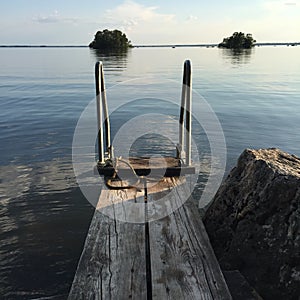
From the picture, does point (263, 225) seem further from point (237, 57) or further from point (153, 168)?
point (237, 57)

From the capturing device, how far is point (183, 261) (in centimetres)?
344

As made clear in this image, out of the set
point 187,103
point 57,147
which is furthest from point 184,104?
point 57,147

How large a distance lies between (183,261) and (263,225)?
893 mm

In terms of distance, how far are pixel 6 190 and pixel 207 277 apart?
512 centimetres

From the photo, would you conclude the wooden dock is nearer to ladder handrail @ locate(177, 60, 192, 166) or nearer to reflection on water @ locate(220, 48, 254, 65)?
ladder handrail @ locate(177, 60, 192, 166)

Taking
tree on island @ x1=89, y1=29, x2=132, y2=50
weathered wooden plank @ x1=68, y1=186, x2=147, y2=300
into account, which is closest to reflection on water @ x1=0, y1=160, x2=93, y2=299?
weathered wooden plank @ x1=68, y1=186, x2=147, y2=300

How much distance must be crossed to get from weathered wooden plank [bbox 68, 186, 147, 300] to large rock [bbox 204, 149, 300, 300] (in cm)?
101

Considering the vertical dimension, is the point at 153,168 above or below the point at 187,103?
below

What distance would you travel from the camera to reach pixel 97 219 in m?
4.18

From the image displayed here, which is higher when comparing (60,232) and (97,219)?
(97,219)

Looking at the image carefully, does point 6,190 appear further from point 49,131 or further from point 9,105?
point 9,105

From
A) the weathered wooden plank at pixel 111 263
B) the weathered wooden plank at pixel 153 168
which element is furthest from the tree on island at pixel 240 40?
the weathered wooden plank at pixel 111 263

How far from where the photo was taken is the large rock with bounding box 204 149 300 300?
3.31 m

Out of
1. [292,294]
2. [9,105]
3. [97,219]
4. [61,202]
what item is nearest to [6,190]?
[61,202]
